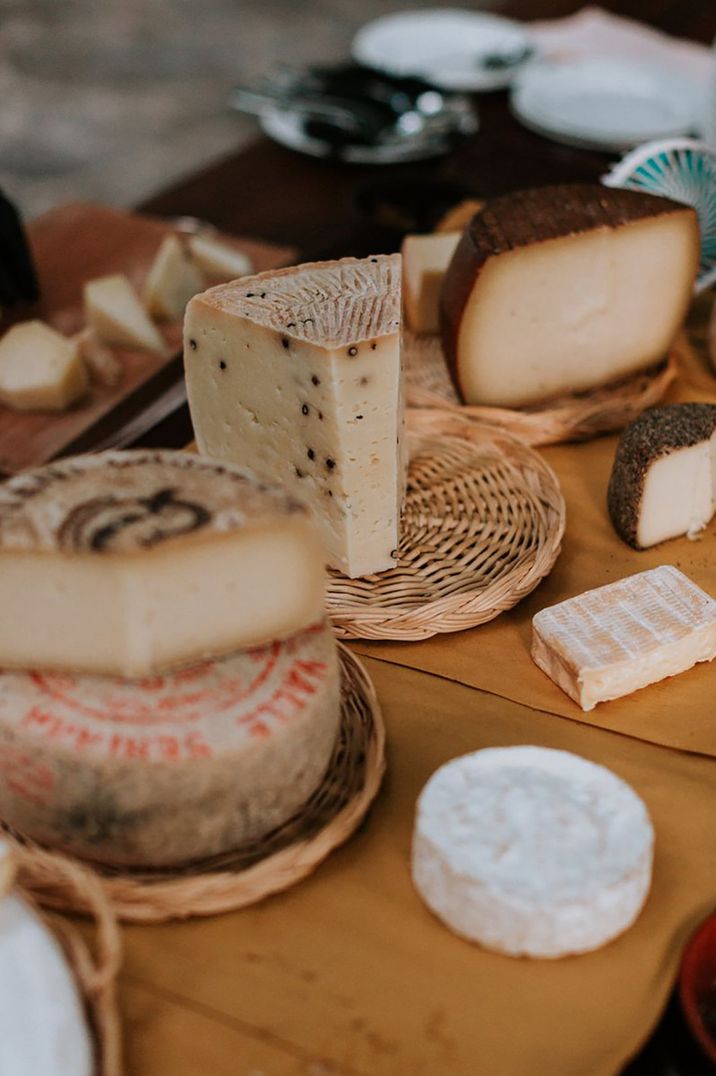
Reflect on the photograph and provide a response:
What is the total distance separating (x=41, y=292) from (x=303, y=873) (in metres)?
1.66

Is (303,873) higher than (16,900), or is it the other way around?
(16,900)

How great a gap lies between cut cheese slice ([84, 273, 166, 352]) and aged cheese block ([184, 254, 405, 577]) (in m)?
0.63

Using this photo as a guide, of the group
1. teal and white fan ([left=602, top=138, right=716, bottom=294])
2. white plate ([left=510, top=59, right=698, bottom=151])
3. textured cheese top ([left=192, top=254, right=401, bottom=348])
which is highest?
textured cheese top ([left=192, top=254, right=401, bottom=348])

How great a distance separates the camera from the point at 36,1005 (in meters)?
0.87

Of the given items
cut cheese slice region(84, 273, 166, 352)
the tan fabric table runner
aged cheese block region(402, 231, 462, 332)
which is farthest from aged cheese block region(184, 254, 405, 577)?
cut cheese slice region(84, 273, 166, 352)

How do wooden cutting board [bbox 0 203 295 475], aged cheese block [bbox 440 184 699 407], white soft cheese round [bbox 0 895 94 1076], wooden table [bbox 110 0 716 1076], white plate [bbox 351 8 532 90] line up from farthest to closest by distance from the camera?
white plate [bbox 351 8 532 90] → wooden cutting board [bbox 0 203 295 475] → aged cheese block [bbox 440 184 699 407] → wooden table [bbox 110 0 716 1076] → white soft cheese round [bbox 0 895 94 1076]

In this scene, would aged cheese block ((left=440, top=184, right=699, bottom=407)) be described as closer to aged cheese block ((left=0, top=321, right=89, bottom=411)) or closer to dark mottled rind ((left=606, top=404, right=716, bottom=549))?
dark mottled rind ((left=606, top=404, right=716, bottom=549))

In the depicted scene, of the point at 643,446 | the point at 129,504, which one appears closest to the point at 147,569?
the point at 129,504

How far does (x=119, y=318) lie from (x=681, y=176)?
111 cm

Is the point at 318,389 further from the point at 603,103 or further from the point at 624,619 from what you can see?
the point at 603,103

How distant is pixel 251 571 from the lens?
1.13 m

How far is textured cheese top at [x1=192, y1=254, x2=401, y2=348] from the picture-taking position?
4.68 ft

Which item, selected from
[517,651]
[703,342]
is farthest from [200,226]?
[517,651]

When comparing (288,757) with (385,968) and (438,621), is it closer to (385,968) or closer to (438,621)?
(385,968)
